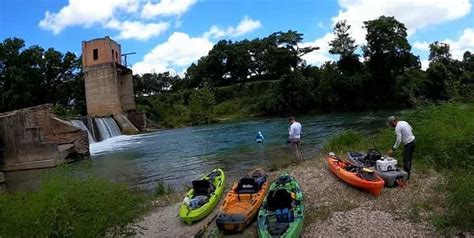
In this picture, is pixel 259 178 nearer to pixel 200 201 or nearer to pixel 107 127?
pixel 200 201

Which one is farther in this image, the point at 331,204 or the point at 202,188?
the point at 202,188

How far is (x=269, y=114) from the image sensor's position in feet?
258

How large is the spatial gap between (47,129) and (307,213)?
88.0ft

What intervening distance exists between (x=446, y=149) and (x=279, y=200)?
6.14 meters

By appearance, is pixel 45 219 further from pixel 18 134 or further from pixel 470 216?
pixel 18 134

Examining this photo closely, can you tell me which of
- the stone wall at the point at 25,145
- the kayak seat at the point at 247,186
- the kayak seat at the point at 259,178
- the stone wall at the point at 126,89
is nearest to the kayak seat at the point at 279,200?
the kayak seat at the point at 247,186

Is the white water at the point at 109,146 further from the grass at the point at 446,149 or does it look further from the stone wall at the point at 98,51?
the grass at the point at 446,149

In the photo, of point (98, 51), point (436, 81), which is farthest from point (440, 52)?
point (98, 51)

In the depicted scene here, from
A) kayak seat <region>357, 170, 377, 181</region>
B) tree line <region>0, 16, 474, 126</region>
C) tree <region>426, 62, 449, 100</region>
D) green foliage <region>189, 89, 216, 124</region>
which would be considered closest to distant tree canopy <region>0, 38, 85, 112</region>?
tree line <region>0, 16, 474, 126</region>

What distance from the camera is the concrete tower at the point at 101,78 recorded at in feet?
193

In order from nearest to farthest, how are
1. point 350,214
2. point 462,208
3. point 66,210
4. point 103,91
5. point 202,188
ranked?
1. point 66,210
2. point 462,208
3. point 350,214
4. point 202,188
5. point 103,91

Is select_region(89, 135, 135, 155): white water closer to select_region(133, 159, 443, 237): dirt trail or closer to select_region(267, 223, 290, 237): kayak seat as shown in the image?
select_region(133, 159, 443, 237): dirt trail

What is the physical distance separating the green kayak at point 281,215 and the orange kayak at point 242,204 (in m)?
0.36

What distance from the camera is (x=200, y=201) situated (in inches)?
475
